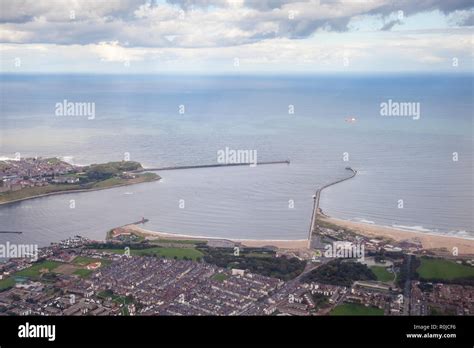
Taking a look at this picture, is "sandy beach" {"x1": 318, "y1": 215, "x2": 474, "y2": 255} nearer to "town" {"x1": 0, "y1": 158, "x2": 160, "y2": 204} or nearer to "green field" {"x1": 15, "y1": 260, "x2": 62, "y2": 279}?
"green field" {"x1": 15, "y1": 260, "x2": 62, "y2": 279}

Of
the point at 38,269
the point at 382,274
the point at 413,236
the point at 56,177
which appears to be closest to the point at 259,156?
the point at 56,177

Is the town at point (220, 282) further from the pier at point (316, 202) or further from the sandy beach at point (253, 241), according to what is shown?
the pier at point (316, 202)

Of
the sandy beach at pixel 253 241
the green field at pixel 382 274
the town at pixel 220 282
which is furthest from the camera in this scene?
the sandy beach at pixel 253 241

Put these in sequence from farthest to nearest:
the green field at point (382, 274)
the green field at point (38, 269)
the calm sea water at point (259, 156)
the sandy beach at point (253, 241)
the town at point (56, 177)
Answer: the town at point (56, 177)
the calm sea water at point (259, 156)
the sandy beach at point (253, 241)
the green field at point (38, 269)
the green field at point (382, 274)

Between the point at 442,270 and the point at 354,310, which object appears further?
the point at 442,270

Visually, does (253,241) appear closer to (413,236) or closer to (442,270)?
(413,236)

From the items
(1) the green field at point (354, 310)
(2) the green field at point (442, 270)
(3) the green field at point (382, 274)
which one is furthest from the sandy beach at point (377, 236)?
(1) the green field at point (354, 310)

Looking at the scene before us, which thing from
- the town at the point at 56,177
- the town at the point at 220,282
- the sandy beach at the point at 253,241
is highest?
the town at the point at 56,177
